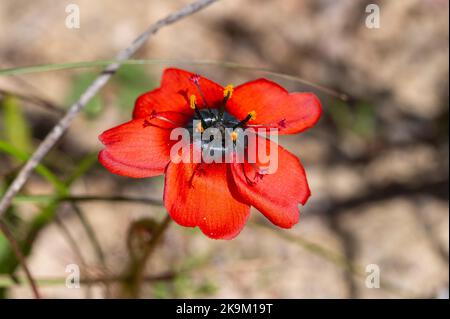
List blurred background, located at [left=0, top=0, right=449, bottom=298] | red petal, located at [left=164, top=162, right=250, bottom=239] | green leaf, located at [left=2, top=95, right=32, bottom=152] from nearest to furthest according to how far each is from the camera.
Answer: red petal, located at [left=164, top=162, right=250, bottom=239] → green leaf, located at [left=2, top=95, right=32, bottom=152] → blurred background, located at [left=0, top=0, right=449, bottom=298]

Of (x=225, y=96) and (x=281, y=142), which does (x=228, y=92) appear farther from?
(x=281, y=142)

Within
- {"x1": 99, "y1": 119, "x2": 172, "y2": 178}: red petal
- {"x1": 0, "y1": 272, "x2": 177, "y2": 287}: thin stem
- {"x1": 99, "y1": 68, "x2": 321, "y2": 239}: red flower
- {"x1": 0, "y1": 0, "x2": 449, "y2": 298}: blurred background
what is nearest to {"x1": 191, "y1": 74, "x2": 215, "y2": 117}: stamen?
{"x1": 99, "y1": 68, "x2": 321, "y2": 239}: red flower

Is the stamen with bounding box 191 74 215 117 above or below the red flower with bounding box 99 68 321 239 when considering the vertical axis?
above

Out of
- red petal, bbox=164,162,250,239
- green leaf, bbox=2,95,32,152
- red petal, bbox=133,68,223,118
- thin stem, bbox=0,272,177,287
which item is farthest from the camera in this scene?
green leaf, bbox=2,95,32,152

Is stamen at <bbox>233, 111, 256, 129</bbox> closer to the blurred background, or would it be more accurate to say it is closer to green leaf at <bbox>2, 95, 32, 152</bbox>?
the blurred background

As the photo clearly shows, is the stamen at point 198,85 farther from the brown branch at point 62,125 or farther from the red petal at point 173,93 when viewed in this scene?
the brown branch at point 62,125

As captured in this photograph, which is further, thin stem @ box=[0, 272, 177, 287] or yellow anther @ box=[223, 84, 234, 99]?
thin stem @ box=[0, 272, 177, 287]
